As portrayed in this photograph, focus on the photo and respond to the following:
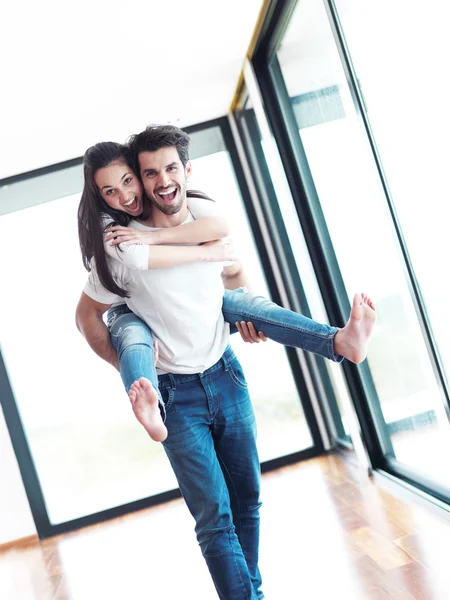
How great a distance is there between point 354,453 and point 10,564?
216cm

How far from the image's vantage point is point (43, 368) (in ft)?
16.0

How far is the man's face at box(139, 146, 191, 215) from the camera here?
2.00 metres

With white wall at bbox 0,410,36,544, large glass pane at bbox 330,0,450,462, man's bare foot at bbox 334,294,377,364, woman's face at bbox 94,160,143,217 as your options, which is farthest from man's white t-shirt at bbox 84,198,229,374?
white wall at bbox 0,410,36,544

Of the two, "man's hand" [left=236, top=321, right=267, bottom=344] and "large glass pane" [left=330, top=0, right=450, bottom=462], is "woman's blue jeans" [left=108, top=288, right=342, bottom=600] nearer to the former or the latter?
"man's hand" [left=236, top=321, right=267, bottom=344]

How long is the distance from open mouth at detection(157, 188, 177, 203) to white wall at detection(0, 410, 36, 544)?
325 centimetres

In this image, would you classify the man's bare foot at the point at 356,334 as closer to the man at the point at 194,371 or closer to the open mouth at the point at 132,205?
the man at the point at 194,371

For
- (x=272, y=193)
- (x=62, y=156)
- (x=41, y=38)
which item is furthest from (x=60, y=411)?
(x=41, y=38)

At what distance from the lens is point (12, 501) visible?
4730mm

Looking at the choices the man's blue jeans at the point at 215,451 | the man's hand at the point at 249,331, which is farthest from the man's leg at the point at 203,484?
the man's hand at the point at 249,331

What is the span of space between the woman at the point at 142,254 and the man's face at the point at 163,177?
38 mm

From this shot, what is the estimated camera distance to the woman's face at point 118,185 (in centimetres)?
200

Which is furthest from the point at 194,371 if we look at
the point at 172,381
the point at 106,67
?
the point at 106,67

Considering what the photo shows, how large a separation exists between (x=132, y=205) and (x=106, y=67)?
1.79m

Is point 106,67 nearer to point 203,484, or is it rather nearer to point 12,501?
point 203,484
